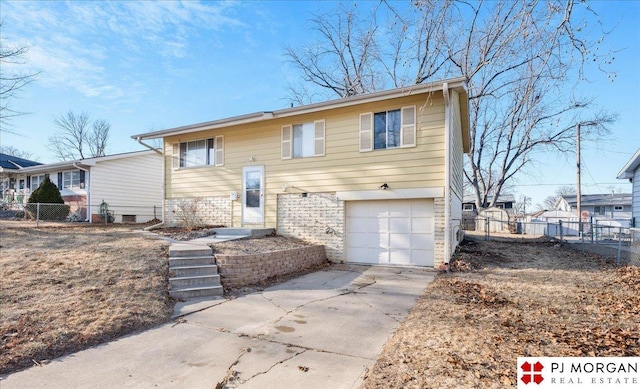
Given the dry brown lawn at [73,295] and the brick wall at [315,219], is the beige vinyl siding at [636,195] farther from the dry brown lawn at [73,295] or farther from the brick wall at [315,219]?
the dry brown lawn at [73,295]

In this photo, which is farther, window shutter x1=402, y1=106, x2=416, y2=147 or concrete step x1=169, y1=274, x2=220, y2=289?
window shutter x1=402, y1=106, x2=416, y2=147

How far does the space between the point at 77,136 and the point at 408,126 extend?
42.7 m

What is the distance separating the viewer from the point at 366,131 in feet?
32.2

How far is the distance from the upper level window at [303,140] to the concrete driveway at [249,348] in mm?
5476

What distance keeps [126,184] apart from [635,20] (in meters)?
21.3

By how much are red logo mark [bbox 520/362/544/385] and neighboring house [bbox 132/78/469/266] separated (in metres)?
5.75

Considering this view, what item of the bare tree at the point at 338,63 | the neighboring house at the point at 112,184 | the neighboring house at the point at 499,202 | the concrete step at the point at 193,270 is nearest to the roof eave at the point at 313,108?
the concrete step at the point at 193,270

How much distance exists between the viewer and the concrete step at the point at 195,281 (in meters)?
6.44

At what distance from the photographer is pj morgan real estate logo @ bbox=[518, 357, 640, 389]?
2.85m

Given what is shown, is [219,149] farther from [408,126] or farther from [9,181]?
[9,181]

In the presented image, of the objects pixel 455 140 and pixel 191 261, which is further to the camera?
pixel 455 140

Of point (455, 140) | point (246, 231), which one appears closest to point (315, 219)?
point (246, 231)

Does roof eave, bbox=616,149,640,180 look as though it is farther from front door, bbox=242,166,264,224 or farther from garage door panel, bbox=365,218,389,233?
front door, bbox=242,166,264,224

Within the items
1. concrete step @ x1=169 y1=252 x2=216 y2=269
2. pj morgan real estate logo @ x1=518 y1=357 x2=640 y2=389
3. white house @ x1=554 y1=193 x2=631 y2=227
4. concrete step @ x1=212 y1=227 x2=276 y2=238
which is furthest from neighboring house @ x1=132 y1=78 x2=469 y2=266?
white house @ x1=554 y1=193 x2=631 y2=227
